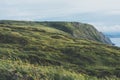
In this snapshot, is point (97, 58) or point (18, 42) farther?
point (18, 42)

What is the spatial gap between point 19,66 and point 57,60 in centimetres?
6266

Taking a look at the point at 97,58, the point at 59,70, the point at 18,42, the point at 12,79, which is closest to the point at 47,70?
the point at 59,70

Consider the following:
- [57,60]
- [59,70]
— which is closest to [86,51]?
[57,60]

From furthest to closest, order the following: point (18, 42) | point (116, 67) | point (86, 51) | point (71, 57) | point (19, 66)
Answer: point (18, 42)
point (86, 51)
point (71, 57)
point (116, 67)
point (19, 66)

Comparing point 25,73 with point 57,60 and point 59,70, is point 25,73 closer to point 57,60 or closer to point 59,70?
point 59,70

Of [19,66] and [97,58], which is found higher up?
Answer: [19,66]

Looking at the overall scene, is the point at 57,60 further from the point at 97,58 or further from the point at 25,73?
the point at 25,73

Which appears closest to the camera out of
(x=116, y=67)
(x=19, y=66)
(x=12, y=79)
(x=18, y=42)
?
(x=12, y=79)

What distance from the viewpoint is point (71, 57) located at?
3632 inches

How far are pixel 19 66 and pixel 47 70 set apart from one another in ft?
5.90

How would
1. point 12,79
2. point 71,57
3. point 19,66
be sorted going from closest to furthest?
1. point 12,79
2. point 19,66
3. point 71,57

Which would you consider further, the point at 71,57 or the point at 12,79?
the point at 71,57

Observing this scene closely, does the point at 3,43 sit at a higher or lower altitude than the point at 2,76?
lower

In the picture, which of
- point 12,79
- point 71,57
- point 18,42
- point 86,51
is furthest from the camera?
point 18,42
